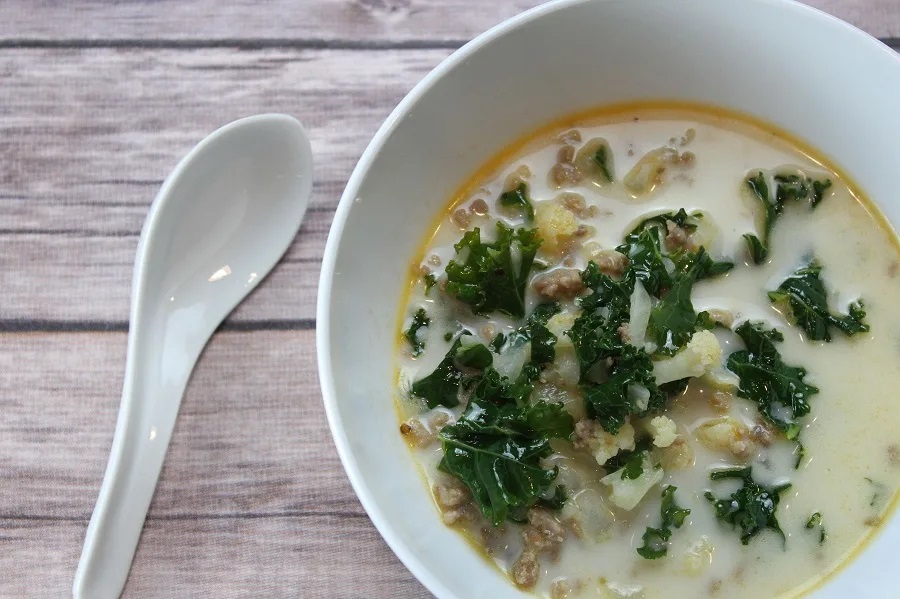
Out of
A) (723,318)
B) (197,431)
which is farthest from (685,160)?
(197,431)

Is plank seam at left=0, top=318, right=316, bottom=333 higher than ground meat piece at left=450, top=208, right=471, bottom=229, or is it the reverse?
ground meat piece at left=450, top=208, right=471, bottom=229

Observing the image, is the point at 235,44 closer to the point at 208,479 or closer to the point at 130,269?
the point at 130,269

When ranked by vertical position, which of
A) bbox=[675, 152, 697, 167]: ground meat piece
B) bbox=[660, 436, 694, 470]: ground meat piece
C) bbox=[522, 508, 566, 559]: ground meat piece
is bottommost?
bbox=[522, 508, 566, 559]: ground meat piece

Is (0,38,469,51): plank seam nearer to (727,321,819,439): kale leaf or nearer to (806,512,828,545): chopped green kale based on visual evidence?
(727,321,819,439): kale leaf

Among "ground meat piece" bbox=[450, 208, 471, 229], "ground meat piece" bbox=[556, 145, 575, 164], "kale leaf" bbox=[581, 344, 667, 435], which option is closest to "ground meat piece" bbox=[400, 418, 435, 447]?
"kale leaf" bbox=[581, 344, 667, 435]

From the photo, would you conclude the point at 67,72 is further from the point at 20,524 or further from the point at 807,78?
the point at 807,78

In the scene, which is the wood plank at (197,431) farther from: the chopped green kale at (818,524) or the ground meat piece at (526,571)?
the chopped green kale at (818,524)

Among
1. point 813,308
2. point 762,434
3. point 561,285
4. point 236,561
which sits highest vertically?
point 813,308

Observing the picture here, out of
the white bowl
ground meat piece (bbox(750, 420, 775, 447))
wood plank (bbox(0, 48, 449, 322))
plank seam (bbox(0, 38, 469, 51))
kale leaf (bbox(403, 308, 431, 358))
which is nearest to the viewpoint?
the white bowl
